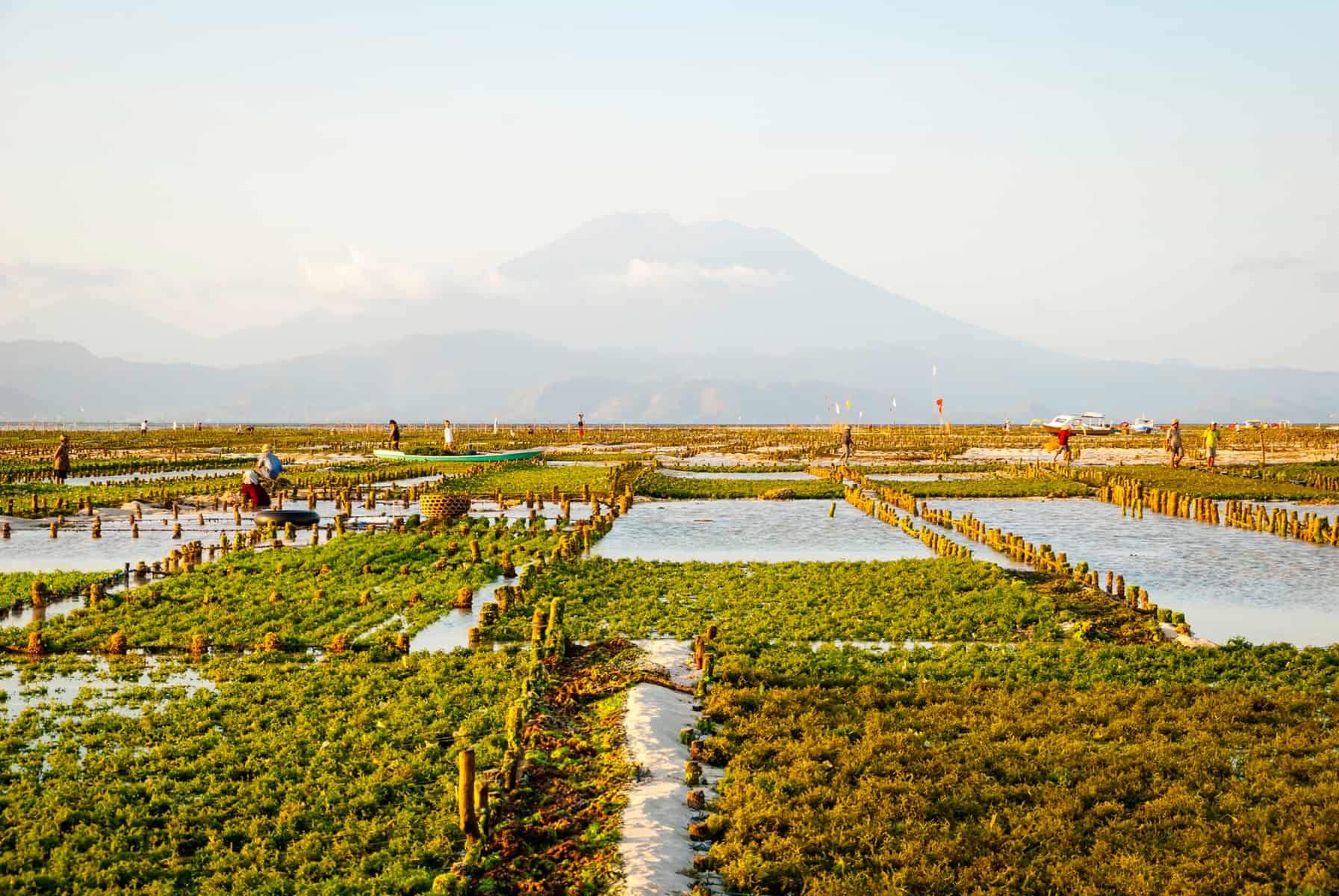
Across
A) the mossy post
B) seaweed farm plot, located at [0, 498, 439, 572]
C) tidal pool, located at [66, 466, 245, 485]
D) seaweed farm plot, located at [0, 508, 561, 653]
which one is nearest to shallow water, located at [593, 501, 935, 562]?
seaweed farm plot, located at [0, 508, 561, 653]

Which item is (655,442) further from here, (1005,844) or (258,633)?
(1005,844)

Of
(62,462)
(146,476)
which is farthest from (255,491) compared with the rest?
(146,476)

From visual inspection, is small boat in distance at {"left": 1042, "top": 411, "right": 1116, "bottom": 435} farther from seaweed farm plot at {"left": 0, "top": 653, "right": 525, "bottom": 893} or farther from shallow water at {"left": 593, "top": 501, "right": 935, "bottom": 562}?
seaweed farm plot at {"left": 0, "top": 653, "right": 525, "bottom": 893}

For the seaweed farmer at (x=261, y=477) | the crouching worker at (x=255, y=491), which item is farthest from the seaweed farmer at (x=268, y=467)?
the crouching worker at (x=255, y=491)

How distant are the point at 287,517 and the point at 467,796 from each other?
28.9 m

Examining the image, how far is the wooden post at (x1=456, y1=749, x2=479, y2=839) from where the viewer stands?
10609 mm

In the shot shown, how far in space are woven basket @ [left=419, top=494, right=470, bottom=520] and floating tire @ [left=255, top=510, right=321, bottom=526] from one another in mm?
4075

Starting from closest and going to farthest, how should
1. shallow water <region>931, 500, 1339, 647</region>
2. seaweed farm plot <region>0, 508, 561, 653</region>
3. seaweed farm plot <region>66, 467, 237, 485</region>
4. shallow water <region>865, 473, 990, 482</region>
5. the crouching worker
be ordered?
seaweed farm plot <region>0, 508, 561, 653</region>, shallow water <region>931, 500, 1339, 647</region>, the crouching worker, seaweed farm plot <region>66, 467, 237, 485</region>, shallow water <region>865, 473, 990, 482</region>

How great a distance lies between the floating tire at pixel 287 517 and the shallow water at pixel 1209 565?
2416cm

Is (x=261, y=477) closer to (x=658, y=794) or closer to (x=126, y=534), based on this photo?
(x=126, y=534)

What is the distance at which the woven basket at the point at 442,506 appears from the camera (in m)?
38.4

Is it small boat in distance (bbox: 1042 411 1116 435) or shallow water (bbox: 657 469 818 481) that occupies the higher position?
small boat in distance (bbox: 1042 411 1116 435)

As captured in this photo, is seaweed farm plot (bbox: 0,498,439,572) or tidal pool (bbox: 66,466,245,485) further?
tidal pool (bbox: 66,466,245,485)

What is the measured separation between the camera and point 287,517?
36906mm
